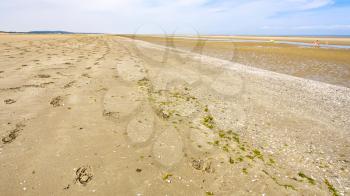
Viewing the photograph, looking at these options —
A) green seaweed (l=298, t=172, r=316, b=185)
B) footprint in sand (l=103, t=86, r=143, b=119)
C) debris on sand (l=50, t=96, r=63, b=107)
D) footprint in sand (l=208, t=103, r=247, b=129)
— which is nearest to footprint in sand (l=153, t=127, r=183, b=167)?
footprint in sand (l=103, t=86, r=143, b=119)

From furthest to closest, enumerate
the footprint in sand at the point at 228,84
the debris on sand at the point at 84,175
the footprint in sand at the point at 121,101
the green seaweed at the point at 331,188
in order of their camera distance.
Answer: the footprint in sand at the point at 228,84
the footprint in sand at the point at 121,101
the green seaweed at the point at 331,188
the debris on sand at the point at 84,175

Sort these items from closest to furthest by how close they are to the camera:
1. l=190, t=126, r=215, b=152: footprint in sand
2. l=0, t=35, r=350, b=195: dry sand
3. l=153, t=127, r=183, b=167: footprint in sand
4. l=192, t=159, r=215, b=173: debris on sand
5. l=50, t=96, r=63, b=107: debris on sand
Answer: l=0, t=35, r=350, b=195: dry sand, l=192, t=159, r=215, b=173: debris on sand, l=153, t=127, r=183, b=167: footprint in sand, l=190, t=126, r=215, b=152: footprint in sand, l=50, t=96, r=63, b=107: debris on sand

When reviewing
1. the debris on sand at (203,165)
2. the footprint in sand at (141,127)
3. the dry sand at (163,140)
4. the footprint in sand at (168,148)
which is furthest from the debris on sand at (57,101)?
the debris on sand at (203,165)

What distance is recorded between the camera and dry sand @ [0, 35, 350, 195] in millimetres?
6754

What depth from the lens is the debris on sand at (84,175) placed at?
654 cm

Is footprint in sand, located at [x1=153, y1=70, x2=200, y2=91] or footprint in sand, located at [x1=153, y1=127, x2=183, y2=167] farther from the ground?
footprint in sand, located at [x1=153, y1=70, x2=200, y2=91]

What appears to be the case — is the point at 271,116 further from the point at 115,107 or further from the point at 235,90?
the point at 115,107

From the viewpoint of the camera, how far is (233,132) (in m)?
10.7

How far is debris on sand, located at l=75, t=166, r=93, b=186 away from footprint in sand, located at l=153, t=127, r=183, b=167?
2426mm

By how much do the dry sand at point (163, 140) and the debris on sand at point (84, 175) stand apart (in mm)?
31

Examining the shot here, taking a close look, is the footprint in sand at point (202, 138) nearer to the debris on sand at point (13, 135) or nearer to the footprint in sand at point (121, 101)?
the footprint in sand at point (121, 101)

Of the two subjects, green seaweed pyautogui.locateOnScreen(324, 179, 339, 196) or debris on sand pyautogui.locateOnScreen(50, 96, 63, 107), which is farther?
debris on sand pyautogui.locateOnScreen(50, 96, 63, 107)

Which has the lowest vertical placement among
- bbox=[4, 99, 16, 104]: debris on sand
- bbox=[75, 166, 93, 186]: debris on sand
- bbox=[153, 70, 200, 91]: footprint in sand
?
bbox=[75, 166, 93, 186]: debris on sand

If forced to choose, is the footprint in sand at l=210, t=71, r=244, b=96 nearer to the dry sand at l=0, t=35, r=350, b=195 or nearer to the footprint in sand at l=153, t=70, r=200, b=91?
the dry sand at l=0, t=35, r=350, b=195
